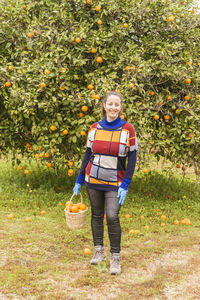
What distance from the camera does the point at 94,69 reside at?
5559 mm

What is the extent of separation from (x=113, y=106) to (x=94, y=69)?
2380 millimetres

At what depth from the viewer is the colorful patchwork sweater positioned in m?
3.36

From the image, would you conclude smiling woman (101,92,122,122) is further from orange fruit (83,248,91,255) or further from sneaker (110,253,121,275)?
orange fruit (83,248,91,255)

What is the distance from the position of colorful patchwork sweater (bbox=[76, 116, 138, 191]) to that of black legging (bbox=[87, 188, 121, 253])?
97 millimetres

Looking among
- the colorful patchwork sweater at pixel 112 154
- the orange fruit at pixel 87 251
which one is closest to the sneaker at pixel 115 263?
the orange fruit at pixel 87 251

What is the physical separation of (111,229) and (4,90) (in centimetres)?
299

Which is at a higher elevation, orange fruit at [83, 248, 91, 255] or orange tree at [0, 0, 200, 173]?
orange tree at [0, 0, 200, 173]

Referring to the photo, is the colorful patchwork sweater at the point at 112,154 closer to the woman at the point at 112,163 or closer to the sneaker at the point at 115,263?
the woman at the point at 112,163

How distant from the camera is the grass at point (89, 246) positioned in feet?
10.5

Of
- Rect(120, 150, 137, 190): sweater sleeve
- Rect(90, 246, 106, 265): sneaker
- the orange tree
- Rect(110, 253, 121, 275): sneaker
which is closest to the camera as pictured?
Rect(120, 150, 137, 190): sweater sleeve

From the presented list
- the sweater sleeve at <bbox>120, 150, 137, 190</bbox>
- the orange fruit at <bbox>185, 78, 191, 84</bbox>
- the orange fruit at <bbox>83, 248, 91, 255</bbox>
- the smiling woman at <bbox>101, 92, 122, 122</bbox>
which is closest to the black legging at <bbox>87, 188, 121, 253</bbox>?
the sweater sleeve at <bbox>120, 150, 137, 190</bbox>

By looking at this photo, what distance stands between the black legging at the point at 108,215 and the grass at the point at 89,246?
33 centimetres

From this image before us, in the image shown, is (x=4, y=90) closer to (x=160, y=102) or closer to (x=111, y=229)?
(x=160, y=102)

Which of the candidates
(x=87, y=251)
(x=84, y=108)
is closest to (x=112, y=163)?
(x=87, y=251)
